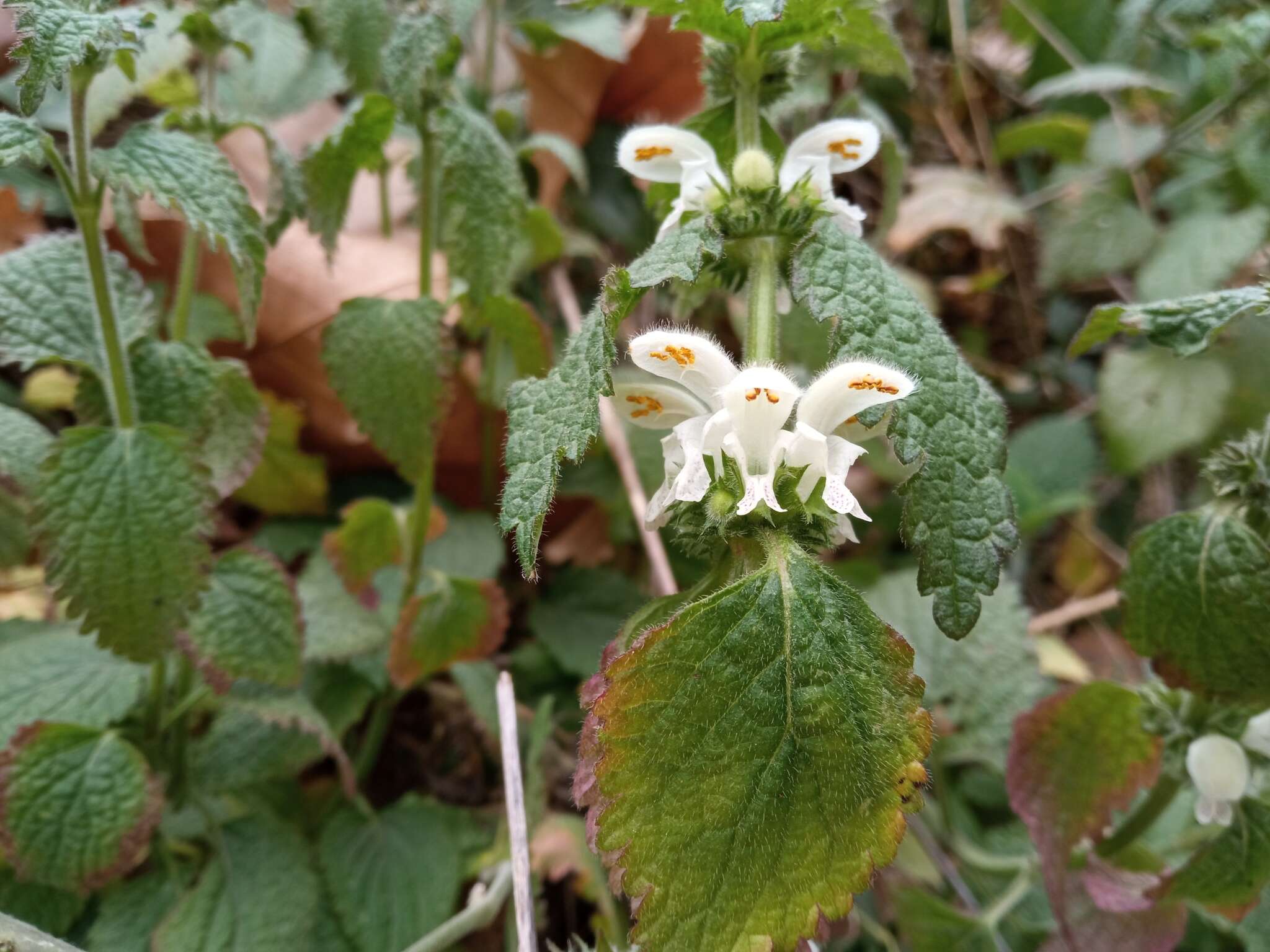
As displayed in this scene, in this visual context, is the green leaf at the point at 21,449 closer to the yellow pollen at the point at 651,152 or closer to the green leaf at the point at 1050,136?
the yellow pollen at the point at 651,152

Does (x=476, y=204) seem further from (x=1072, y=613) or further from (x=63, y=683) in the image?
(x=1072, y=613)

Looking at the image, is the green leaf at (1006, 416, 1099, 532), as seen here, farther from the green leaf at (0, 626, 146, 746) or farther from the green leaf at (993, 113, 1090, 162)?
the green leaf at (0, 626, 146, 746)

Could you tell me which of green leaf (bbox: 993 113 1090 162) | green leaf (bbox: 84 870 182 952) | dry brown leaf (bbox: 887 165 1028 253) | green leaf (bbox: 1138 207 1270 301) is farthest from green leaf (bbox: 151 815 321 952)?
green leaf (bbox: 993 113 1090 162)

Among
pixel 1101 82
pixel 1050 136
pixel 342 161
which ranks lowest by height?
pixel 1050 136

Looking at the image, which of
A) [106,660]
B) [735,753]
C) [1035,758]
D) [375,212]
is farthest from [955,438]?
[375,212]

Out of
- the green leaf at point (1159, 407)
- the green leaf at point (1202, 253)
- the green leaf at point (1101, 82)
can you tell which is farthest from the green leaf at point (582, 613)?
the green leaf at point (1101, 82)

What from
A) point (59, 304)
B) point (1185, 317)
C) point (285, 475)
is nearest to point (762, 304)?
point (1185, 317)

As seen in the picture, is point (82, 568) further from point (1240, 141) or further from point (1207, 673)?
point (1240, 141)
